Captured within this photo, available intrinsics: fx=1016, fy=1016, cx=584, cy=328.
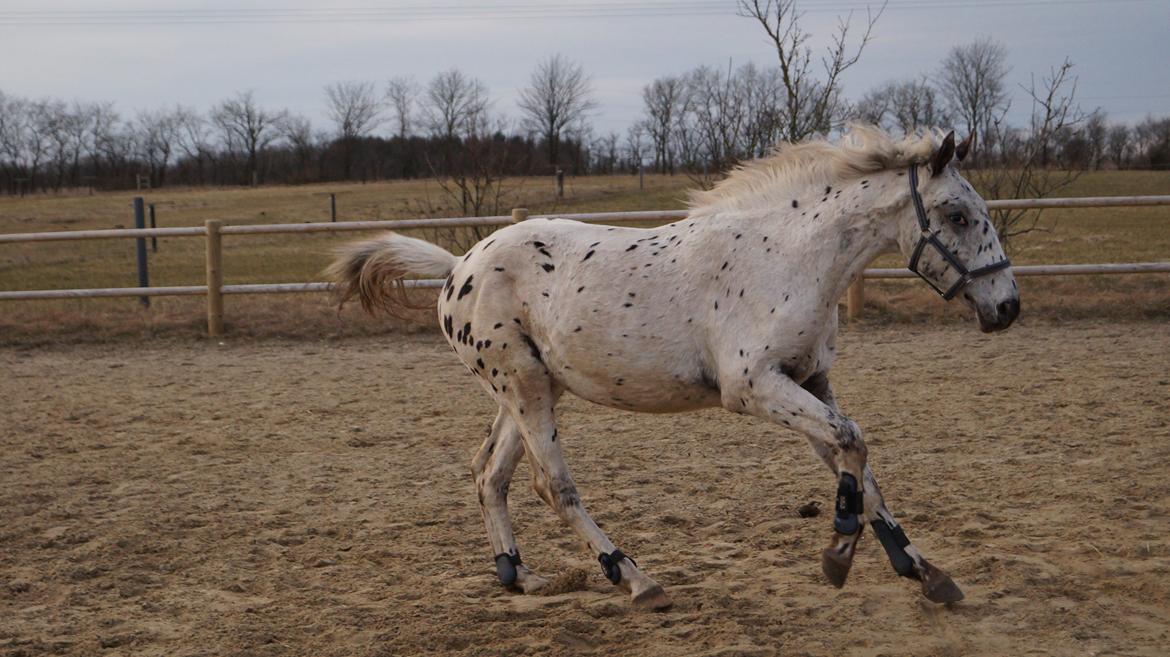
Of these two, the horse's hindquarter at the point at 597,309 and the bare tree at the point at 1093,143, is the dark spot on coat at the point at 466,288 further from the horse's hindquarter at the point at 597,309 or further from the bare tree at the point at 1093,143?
the bare tree at the point at 1093,143

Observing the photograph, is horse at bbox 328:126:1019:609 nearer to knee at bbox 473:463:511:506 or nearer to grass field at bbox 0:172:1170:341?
knee at bbox 473:463:511:506

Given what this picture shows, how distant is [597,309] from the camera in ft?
12.2

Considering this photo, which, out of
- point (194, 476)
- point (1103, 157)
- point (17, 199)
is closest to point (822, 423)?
point (194, 476)

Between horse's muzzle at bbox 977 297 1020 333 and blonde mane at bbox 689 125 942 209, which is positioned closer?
horse's muzzle at bbox 977 297 1020 333

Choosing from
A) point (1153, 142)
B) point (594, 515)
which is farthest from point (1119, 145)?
point (594, 515)

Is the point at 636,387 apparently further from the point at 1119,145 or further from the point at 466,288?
the point at 1119,145

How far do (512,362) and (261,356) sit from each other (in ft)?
20.5

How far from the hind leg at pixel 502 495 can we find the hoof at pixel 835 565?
3.56ft

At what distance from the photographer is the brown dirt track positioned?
3.40 meters

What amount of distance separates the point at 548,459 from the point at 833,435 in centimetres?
109

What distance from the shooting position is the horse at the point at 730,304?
3432 millimetres

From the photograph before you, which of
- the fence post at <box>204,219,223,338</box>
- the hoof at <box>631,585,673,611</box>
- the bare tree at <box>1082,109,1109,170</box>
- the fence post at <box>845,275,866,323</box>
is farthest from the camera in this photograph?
the bare tree at <box>1082,109,1109,170</box>

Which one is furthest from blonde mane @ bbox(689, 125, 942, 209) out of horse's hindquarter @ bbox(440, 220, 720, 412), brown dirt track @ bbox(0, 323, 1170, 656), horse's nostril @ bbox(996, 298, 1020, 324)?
brown dirt track @ bbox(0, 323, 1170, 656)

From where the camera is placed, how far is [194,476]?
18.0 ft
